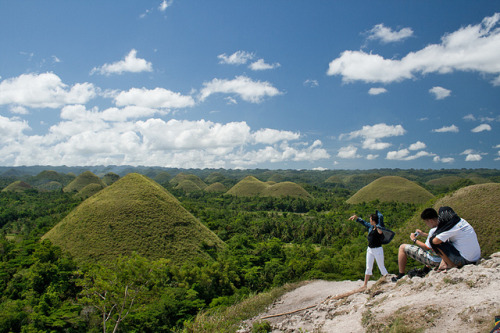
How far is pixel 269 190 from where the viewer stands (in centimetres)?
8494

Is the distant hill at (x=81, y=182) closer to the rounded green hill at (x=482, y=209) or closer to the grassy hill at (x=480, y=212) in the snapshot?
the grassy hill at (x=480, y=212)

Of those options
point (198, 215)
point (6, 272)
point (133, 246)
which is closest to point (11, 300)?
point (6, 272)

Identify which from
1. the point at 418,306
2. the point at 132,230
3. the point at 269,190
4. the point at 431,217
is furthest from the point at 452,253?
the point at 269,190

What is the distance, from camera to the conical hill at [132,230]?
21938 mm

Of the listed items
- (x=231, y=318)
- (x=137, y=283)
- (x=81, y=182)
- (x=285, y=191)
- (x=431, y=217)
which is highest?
(x=431, y=217)

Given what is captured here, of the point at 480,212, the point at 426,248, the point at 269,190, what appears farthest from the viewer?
the point at 269,190

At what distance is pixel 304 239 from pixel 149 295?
25.1 metres

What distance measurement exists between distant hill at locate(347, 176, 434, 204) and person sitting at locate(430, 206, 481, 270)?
61.2m

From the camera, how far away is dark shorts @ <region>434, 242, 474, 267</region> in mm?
5078

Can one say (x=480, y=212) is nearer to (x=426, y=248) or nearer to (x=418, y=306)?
(x=426, y=248)

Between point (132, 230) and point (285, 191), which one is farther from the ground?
point (132, 230)

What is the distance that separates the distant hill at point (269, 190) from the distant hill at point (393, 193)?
18.9 m

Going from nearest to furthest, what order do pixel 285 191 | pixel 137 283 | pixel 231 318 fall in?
pixel 231 318
pixel 137 283
pixel 285 191

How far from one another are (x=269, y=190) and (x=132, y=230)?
208 ft
